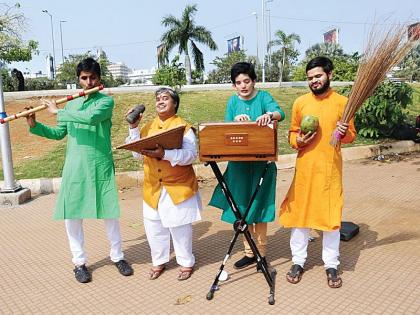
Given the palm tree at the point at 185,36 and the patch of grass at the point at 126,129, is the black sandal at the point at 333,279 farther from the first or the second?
the palm tree at the point at 185,36

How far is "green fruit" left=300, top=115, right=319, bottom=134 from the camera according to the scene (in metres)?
3.24

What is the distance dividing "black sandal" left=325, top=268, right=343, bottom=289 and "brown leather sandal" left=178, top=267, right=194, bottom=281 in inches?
46.4

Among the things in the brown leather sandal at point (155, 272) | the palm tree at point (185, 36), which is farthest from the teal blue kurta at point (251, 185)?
the palm tree at point (185, 36)

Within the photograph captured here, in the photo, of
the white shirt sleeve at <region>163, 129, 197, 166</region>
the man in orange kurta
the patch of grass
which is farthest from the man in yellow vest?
the patch of grass

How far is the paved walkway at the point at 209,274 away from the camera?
3217mm

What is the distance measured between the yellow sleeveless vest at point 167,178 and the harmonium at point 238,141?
0.41 metres

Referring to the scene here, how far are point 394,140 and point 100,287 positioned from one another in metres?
8.80

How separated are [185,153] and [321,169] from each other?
111 cm

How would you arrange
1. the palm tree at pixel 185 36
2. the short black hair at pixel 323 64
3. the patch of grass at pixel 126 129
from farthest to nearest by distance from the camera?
1. the palm tree at pixel 185 36
2. the patch of grass at pixel 126 129
3. the short black hair at pixel 323 64

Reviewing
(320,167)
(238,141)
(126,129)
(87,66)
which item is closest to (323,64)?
(320,167)

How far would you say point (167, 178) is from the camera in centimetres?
Result: 361

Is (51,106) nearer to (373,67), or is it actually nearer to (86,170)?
(86,170)

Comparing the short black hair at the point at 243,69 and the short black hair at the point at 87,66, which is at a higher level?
the short black hair at the point at 87,66

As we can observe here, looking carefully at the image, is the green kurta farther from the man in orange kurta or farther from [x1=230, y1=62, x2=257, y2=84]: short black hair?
the man in orange kurta
